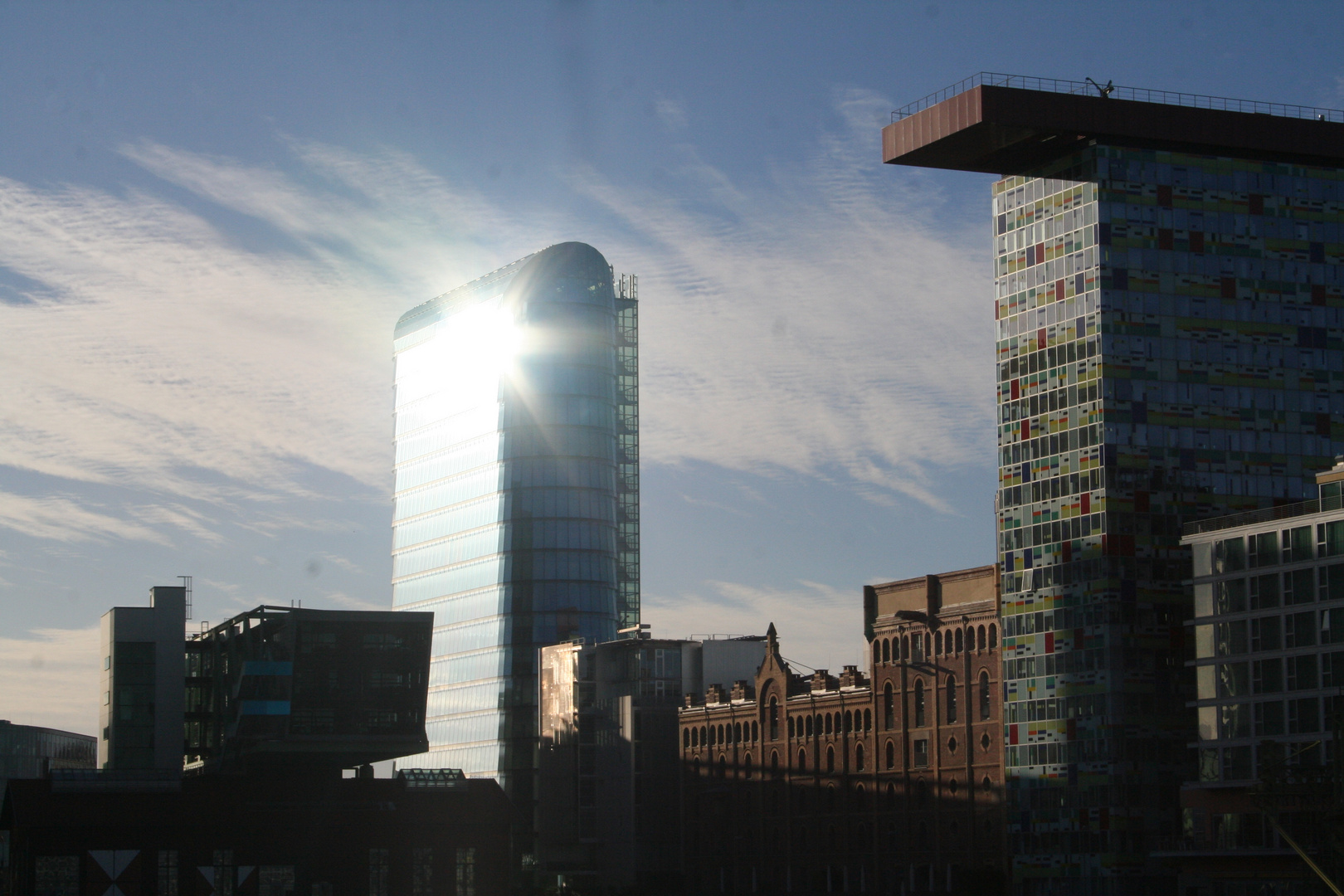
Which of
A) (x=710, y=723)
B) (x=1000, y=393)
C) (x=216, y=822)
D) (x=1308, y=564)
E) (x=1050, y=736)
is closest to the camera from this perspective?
(x=1308, y=564)

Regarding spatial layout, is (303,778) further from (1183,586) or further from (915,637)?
(1183,586)

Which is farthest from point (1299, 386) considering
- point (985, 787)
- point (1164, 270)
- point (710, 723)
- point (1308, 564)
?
point (710, 723)

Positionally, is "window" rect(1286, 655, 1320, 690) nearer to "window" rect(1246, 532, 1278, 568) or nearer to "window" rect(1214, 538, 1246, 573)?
"window" rect(1246, 532, 1278, 568)

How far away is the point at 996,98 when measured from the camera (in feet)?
449

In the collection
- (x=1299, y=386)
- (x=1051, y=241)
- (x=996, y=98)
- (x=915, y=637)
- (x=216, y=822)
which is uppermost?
(x=996, y=98)

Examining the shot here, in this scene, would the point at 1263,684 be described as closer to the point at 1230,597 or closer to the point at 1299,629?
the point at 1299,629

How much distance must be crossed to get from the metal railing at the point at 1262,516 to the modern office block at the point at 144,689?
11218 centimetres

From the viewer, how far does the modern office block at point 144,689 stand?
19525 cm

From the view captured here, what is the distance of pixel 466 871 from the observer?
A: 177 meters

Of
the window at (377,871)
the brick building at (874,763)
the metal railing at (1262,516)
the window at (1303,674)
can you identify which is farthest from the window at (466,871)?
the window at (1303,674)

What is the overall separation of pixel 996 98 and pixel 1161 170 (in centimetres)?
1390

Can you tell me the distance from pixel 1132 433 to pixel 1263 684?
23.3 metres

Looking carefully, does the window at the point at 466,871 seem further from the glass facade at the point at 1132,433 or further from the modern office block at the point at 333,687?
the glass facade at the point at 1132,433

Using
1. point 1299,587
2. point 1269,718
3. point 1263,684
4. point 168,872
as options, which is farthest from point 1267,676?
point 168,872
